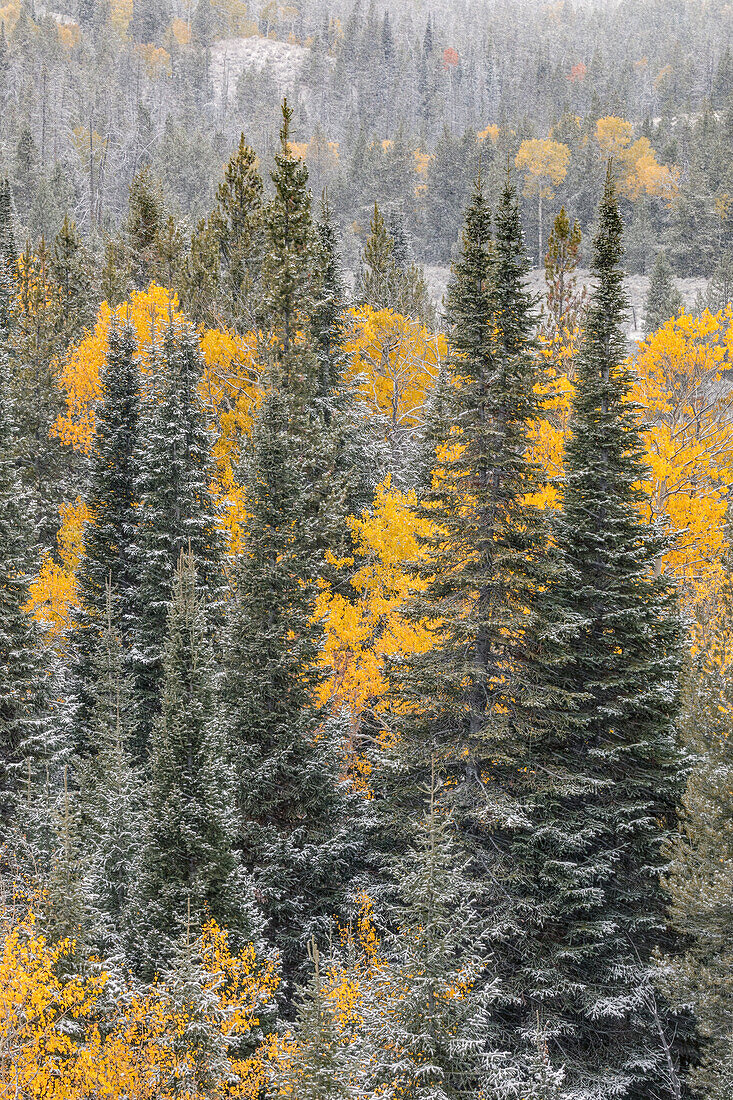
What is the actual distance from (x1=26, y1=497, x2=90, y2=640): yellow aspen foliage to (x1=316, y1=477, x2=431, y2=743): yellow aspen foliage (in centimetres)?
966

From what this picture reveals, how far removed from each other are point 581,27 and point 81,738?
213938mm

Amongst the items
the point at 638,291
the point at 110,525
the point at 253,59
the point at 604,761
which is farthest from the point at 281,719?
the point at 253,59

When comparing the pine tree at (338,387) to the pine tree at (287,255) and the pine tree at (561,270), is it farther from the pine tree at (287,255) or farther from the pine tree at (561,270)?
the pine tree at (561,270)

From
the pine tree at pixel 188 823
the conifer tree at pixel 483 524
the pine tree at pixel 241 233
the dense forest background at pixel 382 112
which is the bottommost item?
the pine tree at pixel 188 823

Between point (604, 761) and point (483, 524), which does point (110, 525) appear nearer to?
point (483, 524)

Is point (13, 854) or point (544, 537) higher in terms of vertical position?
point (544, 537)

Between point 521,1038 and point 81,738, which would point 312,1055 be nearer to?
point 521,1038

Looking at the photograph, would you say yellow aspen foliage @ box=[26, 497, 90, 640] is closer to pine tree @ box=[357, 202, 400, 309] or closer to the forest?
the forest

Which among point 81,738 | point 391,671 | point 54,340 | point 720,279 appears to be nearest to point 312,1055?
point 391,671

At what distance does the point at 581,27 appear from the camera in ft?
623

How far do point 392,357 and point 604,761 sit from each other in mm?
28786

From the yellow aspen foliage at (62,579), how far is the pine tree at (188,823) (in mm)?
11429

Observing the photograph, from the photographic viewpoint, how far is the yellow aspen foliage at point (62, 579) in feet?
102

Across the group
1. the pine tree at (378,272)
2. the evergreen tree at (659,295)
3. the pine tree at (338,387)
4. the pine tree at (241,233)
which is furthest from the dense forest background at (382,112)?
the pine tree at (338,387)
